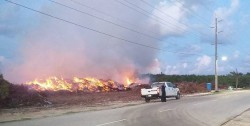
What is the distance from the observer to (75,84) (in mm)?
55125

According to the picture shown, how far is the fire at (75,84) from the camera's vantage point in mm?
49969

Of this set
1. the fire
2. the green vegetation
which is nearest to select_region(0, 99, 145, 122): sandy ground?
the fire

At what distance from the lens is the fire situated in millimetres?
49969

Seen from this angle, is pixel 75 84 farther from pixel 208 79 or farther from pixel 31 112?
pixel 208 79

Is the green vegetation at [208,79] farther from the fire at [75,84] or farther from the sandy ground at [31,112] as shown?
the sandy ground at [31,112]

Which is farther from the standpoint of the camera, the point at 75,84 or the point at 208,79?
the point at 208,79

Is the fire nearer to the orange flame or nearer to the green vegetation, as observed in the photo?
the orange flame

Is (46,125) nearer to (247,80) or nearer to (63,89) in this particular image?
(63,89)

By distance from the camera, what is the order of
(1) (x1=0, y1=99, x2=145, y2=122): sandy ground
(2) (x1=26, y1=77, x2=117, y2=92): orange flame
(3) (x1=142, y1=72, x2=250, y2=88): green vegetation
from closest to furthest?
(1) (x1=0, y1=99, x2=145, y2=122): sandy ground, (2) (x1=26, y1=77, x2=117, y2=92): orange flame, (3) (x1=142, y1=72, x2=250, y2=88): green vegetation

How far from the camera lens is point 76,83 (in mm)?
55500

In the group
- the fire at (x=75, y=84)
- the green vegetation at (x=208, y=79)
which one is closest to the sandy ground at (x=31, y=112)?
the fire at (x=75, y=84)

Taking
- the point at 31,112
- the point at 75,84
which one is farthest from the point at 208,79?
the point at 31,112

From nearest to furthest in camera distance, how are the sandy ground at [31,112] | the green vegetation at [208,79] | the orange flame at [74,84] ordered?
the sandy ground at [31,112] → the orange flame at [74,84] → the green vegetation at [208,79]

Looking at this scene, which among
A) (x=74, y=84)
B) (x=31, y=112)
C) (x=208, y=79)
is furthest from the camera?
(x=208, y=79)
